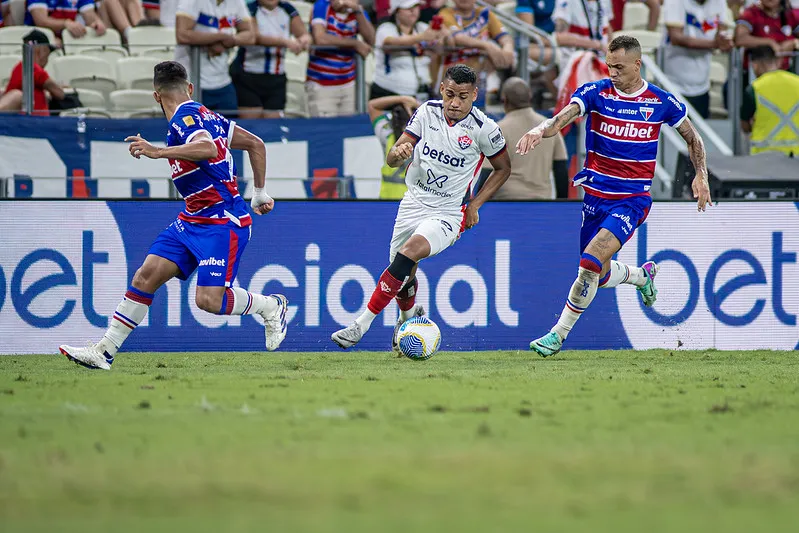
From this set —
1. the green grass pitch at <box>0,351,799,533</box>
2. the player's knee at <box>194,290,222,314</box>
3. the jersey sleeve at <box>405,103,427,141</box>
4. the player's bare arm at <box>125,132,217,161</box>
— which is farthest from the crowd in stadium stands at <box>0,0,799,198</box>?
the green grass pitch at <box>0,351,799,533</box>

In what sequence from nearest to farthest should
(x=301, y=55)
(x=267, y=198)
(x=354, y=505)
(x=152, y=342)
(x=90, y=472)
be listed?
(x=354, y=505) < (x=90, y=472) < (x=267, y=198) < (x=152, y=342) < (x=301, y=55)

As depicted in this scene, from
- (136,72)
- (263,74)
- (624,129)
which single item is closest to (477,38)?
(263,74)

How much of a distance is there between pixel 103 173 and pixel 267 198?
11.5 feet

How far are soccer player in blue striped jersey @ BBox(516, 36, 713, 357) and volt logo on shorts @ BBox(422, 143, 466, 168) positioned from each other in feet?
3.18

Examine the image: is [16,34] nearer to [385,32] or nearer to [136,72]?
[136,72]

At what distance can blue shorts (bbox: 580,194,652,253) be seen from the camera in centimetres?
955

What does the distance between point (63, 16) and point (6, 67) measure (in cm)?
166

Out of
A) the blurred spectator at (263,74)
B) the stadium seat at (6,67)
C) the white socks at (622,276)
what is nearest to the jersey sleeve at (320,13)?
the blurred spectator at (263,74)

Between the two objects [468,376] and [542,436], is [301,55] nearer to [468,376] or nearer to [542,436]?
[468,376]

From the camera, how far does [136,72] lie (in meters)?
13.0

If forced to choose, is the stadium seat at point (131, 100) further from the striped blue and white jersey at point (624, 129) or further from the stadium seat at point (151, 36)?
the striped blue and white jersey at point (624, 129)

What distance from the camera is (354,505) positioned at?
406 cm

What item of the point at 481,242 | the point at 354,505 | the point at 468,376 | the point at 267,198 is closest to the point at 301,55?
the point at 481,242

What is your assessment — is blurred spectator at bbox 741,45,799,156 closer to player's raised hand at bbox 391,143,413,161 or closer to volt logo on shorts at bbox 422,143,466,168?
volt logo on shorts at bbox 422,143,466,168
